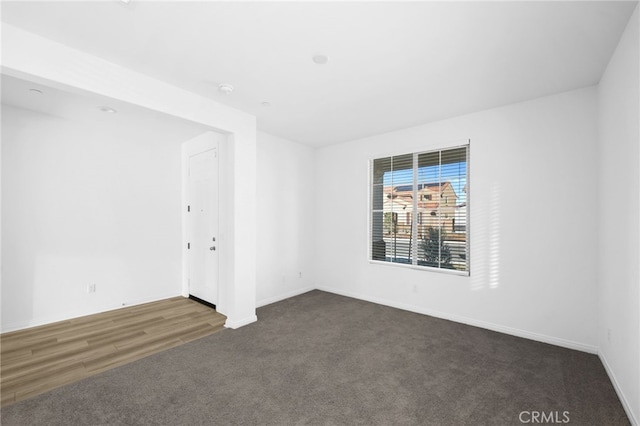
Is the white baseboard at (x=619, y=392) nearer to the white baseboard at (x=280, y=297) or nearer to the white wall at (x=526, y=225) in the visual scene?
the white wall at (x=526, y=225)

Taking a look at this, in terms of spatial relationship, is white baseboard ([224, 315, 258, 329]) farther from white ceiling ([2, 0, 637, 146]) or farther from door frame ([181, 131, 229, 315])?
A: white ceiling ([2, 0, 637, 146])

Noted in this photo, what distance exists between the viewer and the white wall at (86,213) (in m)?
A: 3.50

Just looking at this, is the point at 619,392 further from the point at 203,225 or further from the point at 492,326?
the point at 203,225

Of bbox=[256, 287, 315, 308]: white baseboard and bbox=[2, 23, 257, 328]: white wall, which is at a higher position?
bbox=[2, 23, 257, 328]: white wall

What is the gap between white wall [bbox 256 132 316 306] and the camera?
4582 mm

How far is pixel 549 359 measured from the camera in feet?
9.03

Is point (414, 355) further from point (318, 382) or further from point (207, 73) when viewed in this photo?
point (207, 73)

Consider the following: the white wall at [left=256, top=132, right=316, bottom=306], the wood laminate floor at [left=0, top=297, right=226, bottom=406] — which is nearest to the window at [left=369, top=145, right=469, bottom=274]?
the white wall at [left=256, top=132, right=316, bottom=306]

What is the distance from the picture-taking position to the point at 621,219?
2189 millimetres

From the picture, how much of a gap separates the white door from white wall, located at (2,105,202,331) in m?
0.40

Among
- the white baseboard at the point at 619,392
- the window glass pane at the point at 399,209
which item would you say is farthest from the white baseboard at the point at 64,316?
the white baseboard at the point at 619,392

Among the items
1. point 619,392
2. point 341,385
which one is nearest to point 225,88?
point 341,385

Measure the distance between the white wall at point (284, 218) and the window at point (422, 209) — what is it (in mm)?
1307

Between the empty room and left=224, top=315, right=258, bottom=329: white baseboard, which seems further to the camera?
left=224, top=315, right=258, bottom=329: white baseboard
